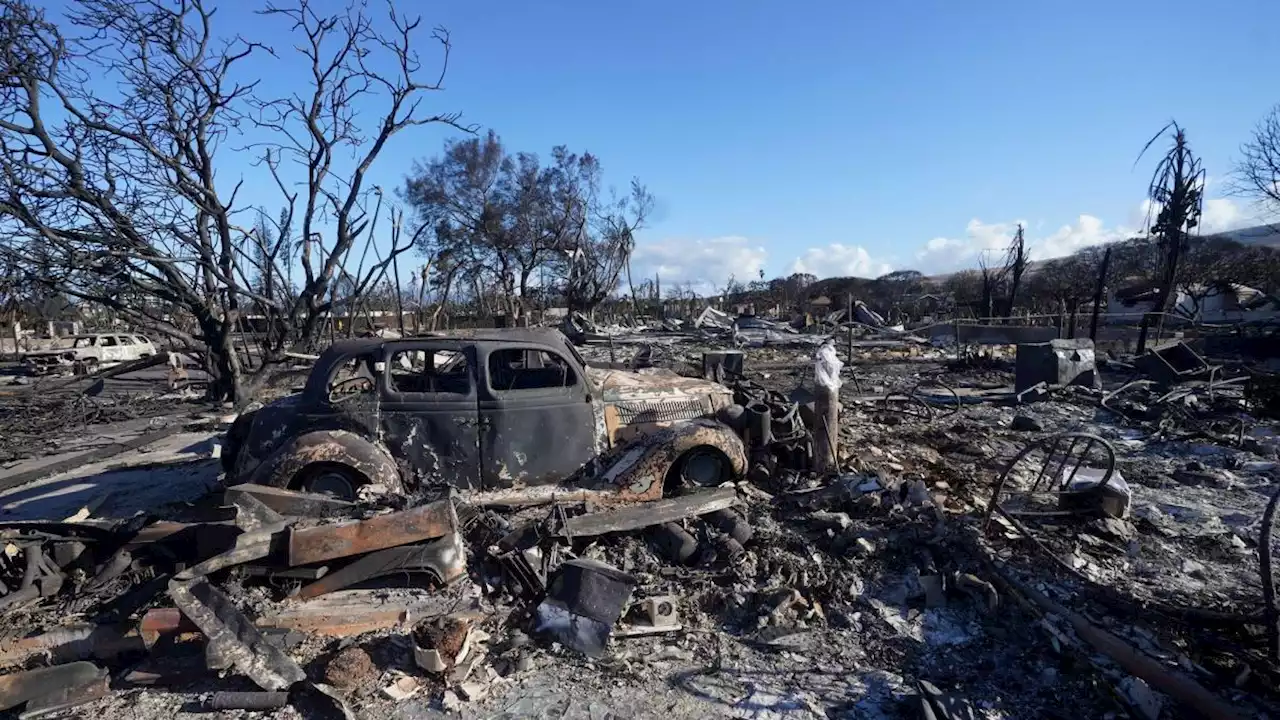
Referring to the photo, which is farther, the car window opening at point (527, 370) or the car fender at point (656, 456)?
the car window opening at point (527, 370)

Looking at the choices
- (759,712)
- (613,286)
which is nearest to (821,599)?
(759,712)

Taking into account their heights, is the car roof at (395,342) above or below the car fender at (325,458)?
above

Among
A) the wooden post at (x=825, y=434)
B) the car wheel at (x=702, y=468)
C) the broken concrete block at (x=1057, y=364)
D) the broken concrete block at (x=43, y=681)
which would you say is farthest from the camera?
the broken concrete block at (x=1057, y=364)

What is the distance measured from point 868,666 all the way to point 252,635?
3279 mm

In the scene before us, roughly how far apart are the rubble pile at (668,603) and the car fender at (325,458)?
0.57ft

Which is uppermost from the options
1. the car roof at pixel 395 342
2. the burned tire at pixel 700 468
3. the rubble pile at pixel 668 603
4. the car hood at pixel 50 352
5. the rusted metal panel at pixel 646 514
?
the car roof at pixel 395 342

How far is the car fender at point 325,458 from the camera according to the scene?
490 cm

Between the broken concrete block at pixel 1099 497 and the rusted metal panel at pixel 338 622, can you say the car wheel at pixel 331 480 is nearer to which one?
the rusted metal panel at pixel 338 622

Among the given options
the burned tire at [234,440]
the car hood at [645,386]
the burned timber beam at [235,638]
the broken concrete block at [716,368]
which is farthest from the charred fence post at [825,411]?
the burned tire at [234,440]

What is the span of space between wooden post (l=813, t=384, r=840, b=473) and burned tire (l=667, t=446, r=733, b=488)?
3.25 ft

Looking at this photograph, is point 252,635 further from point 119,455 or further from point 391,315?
point 391,315

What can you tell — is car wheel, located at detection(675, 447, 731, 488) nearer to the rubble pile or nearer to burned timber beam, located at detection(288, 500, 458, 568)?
the rubble pile

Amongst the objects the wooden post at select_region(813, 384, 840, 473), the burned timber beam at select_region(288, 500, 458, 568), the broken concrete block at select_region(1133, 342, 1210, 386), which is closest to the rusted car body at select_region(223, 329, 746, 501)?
the burned timber beam at select_region(288, 500, 458, 568)

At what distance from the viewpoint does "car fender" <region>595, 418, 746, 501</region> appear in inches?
210
